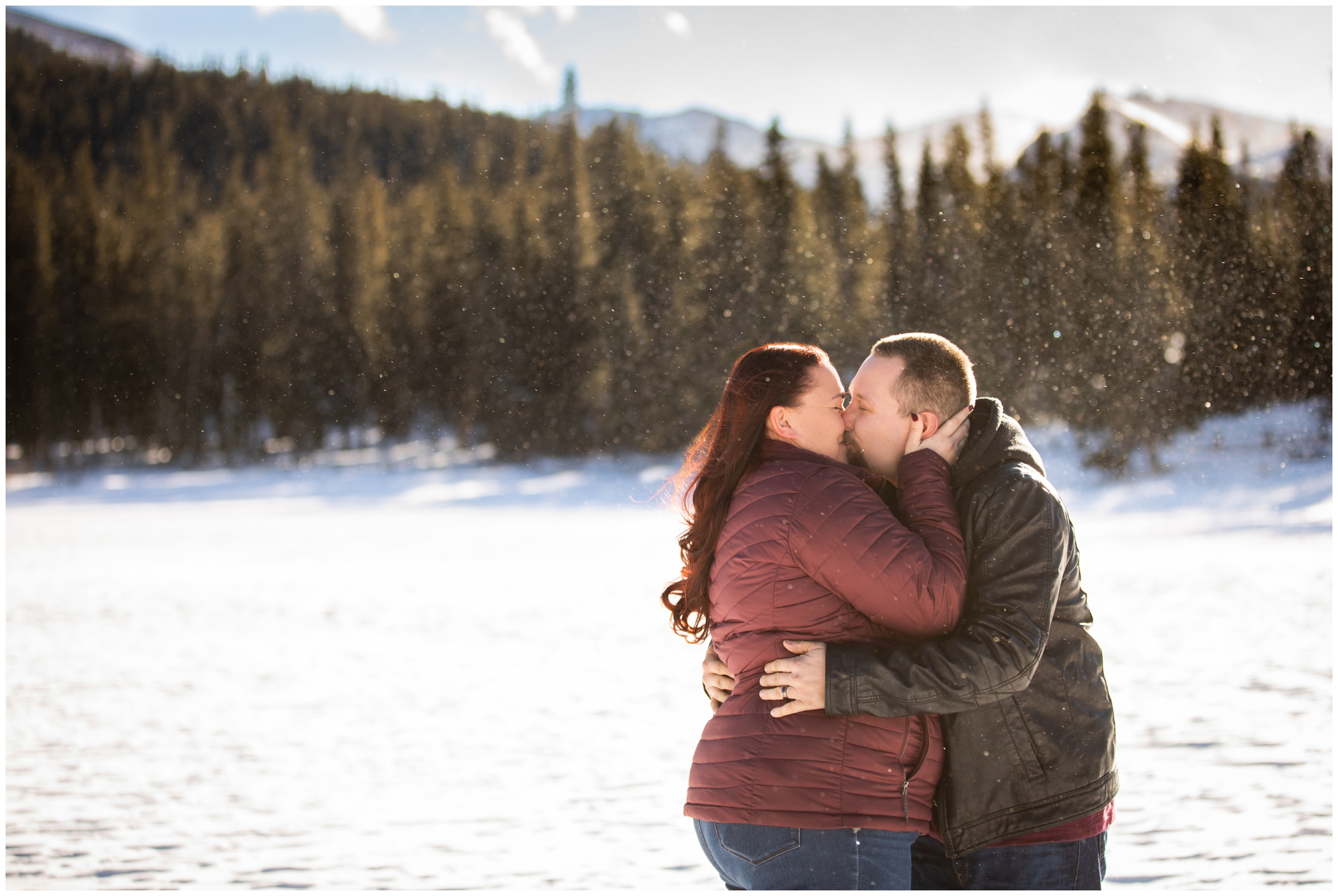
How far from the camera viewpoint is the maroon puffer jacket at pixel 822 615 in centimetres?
177

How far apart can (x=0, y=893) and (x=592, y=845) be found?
1982 mm

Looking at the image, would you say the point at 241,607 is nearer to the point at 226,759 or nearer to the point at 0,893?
the point at 226,759

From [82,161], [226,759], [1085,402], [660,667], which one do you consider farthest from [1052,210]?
[82,161]

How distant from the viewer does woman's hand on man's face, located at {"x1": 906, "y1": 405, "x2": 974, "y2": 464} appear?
1999 millimetres

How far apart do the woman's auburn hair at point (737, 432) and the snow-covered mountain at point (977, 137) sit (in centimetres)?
848

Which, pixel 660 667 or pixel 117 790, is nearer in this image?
pixel 117 790

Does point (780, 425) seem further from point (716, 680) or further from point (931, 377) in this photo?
point (716, 680)

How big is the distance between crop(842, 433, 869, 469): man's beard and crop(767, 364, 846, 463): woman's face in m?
0.13

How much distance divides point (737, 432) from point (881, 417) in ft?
1.02

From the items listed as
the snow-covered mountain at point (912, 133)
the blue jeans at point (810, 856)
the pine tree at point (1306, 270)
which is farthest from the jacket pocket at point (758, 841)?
the pine tree at point (1306, 270)

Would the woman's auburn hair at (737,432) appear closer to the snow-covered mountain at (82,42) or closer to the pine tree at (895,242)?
the pine tree at (895,242)

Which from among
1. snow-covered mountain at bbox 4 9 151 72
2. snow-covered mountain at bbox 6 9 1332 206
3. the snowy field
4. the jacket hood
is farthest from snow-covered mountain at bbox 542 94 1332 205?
snow-covered mountain at bbox 4 9 151 72

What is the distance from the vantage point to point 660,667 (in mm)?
6898

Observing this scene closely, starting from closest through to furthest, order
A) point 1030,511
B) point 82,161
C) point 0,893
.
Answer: point 1030,511, point 0,893, point 82,161
